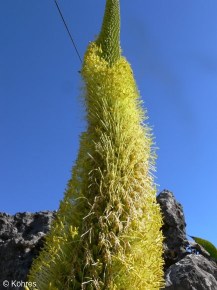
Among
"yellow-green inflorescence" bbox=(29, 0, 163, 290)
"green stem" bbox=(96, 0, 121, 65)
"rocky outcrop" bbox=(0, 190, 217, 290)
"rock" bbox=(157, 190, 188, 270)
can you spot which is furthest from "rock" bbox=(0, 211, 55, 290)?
"green stem" bbox=(96, 0, 121, 65)

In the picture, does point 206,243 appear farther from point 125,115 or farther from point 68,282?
point 68,282

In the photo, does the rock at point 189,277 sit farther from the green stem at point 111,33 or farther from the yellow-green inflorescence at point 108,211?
the green stem at point 111,33

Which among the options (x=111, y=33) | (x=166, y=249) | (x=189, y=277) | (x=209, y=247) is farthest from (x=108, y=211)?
(x=209, y=247)

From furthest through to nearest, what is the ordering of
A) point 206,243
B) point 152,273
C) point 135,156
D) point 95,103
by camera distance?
point 206,243 < point 95,103 < point 135,156 < point 152,273

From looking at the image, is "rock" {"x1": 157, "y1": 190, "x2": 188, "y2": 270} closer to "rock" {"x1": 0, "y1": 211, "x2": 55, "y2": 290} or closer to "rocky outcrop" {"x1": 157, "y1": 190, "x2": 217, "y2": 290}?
"rocky outcrop" {"x1": 157, "y1": 190, "x2": 217, "y2": 290}

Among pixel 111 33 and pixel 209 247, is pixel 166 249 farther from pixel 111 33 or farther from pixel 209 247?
pixel 111 33

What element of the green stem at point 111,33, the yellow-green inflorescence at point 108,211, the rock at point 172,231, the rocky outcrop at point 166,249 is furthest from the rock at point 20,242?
the green stem at point 111,33

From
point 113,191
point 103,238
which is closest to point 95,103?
point 113,191

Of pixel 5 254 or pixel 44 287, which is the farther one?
pixel 5 254
